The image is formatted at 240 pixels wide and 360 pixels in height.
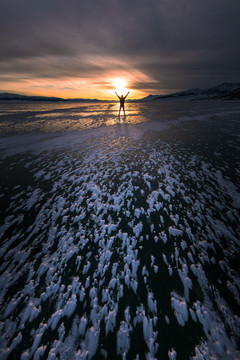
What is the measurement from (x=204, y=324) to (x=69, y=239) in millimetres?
2576

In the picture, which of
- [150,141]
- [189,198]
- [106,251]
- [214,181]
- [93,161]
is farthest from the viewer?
[150,141]

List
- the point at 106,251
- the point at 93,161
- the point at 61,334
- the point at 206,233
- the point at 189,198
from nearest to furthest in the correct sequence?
the point at 61,334 → the point at 106,251 → the point at 206,233 → the point at 189,198 → the point at 93,161

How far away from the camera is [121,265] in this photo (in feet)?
A: 8.84

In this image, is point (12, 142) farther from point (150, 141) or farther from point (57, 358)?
point (57, 358)

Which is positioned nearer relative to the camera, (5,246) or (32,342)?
(32,342)

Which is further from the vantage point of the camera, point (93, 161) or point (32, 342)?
point (93, 161)

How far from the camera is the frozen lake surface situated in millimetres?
1894

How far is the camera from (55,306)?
2201 millimetres

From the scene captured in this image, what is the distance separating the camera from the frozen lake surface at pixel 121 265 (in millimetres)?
1894

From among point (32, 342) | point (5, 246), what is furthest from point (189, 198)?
point (5, 246)

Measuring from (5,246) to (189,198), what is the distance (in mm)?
4518

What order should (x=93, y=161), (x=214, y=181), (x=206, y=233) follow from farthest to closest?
(x=93, y=161), (x=214, y=181), (x=206, y=233)

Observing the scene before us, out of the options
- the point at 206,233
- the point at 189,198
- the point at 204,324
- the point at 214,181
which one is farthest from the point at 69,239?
the point at 214,181

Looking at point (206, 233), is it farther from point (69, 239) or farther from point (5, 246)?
point (5, 246)
